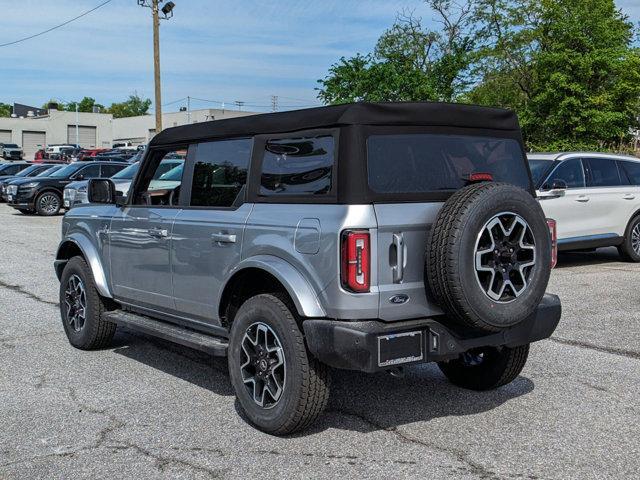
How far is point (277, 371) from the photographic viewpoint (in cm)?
441

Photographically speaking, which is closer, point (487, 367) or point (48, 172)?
point (487, 367)

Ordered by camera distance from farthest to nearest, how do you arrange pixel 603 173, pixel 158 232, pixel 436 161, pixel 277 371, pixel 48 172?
1. pixel 48 172
2. pixel 603 173
3. pixel 158 232
4. pixel 436 161
5. pixel 277 371

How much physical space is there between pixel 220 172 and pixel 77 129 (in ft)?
312

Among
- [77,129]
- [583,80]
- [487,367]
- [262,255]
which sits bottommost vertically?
[487,367]

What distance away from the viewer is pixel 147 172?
6.04 m

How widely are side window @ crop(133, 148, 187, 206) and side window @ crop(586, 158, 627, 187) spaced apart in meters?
7.72

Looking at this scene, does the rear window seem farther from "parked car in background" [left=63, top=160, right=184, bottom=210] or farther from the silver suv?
"parked car in background" [left=63, top=160, right=184, bottom=210]

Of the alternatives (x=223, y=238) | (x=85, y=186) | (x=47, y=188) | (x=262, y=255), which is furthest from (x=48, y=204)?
(x=262, y=255)

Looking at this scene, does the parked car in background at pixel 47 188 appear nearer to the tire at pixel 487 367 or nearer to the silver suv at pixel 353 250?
the silver suv at pixel 353 250

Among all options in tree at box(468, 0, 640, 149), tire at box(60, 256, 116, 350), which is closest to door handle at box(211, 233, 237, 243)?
tire at box(60, 256, 116, 350)

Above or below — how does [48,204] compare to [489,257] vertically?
above

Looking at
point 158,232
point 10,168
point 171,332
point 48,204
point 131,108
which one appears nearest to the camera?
point 171,332

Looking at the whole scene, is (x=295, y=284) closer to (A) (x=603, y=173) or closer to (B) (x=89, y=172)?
(A) (x=603, y=173)

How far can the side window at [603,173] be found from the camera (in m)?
11.7
